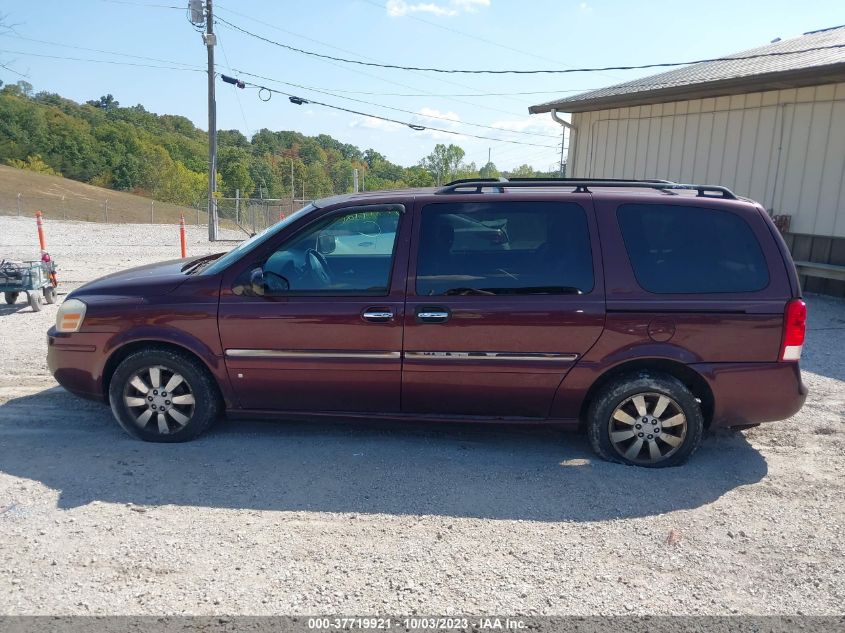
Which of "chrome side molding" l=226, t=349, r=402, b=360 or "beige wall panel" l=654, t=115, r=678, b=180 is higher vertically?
"beige wall panel" l=654, t=115, r=678, b=180

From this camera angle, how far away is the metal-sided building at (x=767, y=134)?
427 inches

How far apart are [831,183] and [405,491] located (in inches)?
400

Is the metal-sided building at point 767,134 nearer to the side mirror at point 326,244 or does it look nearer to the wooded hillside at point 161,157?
the side mirror at point 326,244

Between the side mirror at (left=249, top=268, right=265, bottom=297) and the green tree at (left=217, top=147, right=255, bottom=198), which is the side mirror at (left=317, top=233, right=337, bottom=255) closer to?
the side mirror at (left=249, top=268, right=265, bottom=297)

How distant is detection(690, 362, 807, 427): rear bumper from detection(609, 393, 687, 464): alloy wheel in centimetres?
28

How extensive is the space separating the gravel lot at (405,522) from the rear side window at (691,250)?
1.23 m

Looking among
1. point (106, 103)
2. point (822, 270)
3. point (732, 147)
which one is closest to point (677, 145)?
point (732, 147)

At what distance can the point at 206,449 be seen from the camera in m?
4.60

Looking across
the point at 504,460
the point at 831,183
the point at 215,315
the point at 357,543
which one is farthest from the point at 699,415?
the point at 831,183

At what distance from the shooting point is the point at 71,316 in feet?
15.4

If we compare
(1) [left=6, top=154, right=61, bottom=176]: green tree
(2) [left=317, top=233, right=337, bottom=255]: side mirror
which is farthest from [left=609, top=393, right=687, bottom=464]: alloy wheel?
(1) [left=6, top=154, right=61, bottom=176]: green tree

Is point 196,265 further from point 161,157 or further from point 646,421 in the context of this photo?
point 161,157

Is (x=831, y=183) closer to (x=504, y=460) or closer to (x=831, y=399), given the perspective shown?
(x=831, y=399)

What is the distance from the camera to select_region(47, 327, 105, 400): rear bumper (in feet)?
15.3
